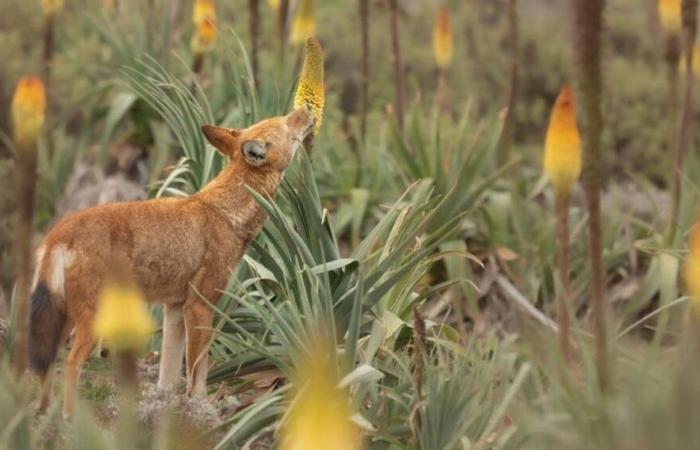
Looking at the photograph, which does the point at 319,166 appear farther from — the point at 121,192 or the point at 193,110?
the point at 193,110

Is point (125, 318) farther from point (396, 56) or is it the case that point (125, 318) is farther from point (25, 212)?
point (396, 56)

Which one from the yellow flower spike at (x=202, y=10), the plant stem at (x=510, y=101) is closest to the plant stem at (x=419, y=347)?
the yellow flower spike at (x=202, y=10)

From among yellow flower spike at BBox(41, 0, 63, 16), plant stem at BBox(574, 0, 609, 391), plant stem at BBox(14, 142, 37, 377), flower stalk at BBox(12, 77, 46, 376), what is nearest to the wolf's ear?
flower stalk at BBox(12, 77, 46, 376)

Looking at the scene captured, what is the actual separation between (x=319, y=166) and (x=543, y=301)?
1.92m

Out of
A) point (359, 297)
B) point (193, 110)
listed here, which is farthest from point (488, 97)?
point (359, 297)

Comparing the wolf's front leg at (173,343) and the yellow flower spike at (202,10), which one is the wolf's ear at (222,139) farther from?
the yellow flower spike at (202,10)

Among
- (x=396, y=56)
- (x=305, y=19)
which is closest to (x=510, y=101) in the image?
(x=396, y=56)

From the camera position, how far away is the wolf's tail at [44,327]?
20.5 feet

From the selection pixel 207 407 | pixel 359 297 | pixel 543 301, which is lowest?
pixel 543 301

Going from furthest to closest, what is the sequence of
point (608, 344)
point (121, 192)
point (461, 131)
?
point (121, 192) < point (461, 131) < point (608, 344)

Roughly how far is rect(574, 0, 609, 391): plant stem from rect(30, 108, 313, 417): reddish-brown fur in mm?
1854

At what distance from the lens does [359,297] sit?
21.8 feet

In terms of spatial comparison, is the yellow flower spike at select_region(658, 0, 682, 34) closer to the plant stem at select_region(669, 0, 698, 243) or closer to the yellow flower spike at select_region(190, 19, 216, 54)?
the plant stem at select_region(669, 0, 698, 243)

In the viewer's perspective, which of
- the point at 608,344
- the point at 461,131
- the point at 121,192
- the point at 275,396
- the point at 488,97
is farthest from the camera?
the point at 488,97
